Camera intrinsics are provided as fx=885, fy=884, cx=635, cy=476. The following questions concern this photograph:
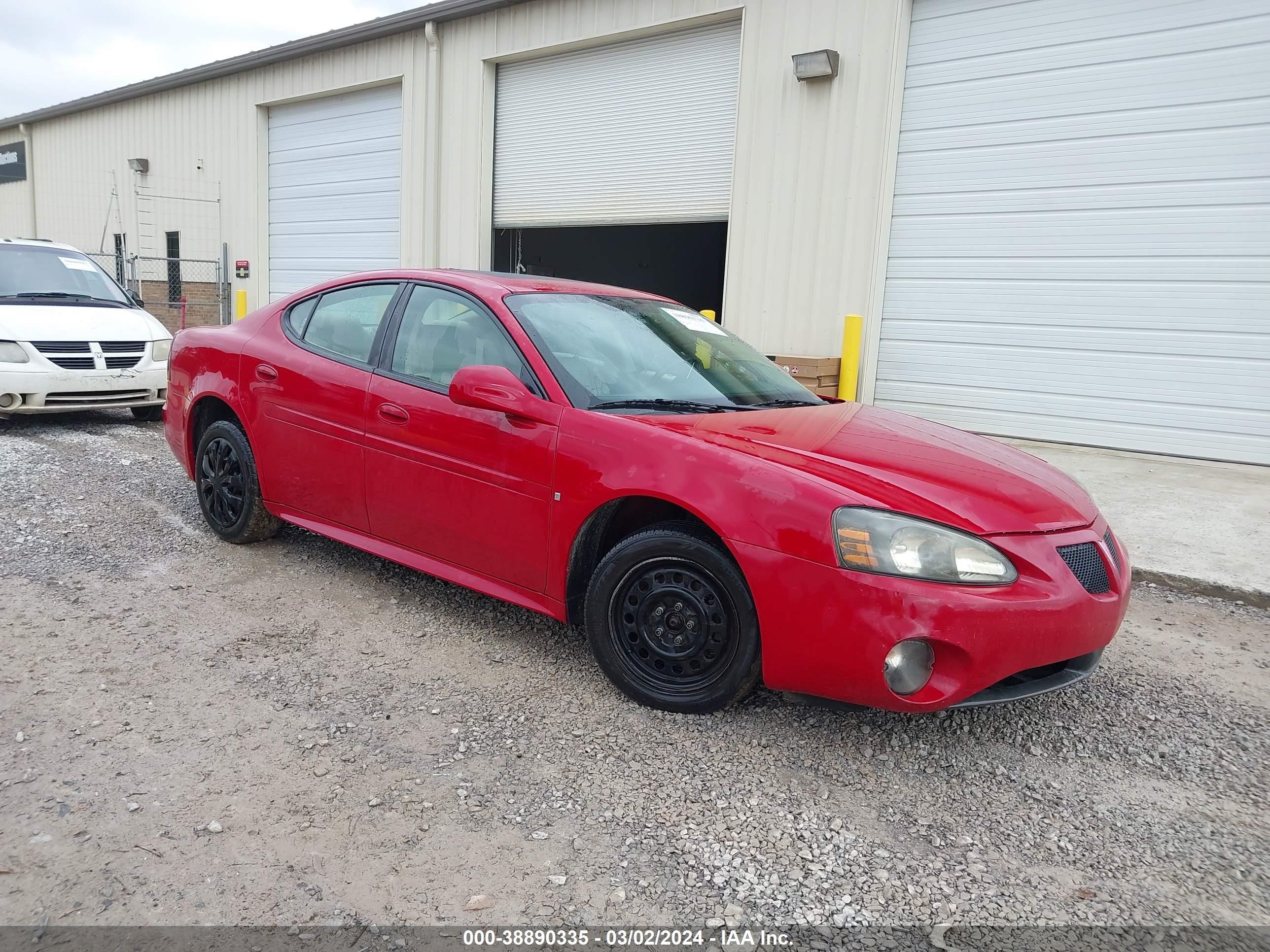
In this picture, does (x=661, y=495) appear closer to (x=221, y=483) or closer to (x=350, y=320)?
(x=350, y=320)

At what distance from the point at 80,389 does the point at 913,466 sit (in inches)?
287

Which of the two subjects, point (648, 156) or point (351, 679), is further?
point (648, 156)

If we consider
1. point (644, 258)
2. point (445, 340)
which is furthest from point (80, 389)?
point (644, 258)

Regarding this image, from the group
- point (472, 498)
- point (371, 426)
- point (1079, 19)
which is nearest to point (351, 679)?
point (472, 498)

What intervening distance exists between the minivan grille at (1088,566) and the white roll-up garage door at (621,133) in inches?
314

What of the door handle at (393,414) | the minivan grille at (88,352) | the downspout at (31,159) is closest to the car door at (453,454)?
the door handle at (393,414)

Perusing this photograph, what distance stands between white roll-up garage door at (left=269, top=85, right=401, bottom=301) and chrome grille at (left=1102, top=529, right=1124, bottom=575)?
1176cm

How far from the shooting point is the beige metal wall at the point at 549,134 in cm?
882

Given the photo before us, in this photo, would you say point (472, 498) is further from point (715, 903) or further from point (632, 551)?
point (715, 903)

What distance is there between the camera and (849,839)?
7.82 ft

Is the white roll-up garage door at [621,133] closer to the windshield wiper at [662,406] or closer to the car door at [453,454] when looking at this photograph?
the car door at [453,454]

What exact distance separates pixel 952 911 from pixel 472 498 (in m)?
2.12

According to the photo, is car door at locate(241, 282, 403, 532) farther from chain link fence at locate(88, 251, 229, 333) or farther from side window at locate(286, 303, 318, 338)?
chain link fence at locate(88, 251, 229, 333)

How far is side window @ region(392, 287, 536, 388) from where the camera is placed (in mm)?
3510
